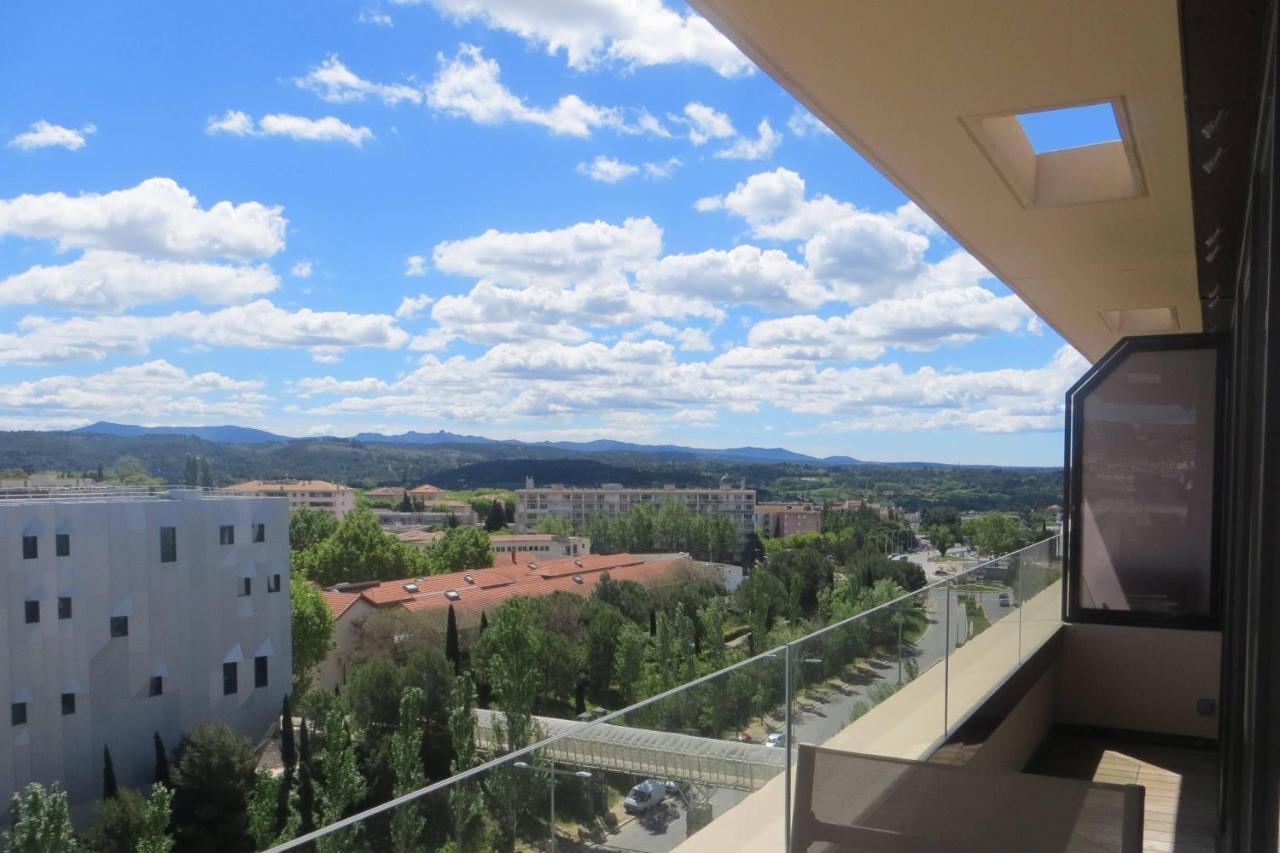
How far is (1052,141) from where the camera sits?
3336 mm

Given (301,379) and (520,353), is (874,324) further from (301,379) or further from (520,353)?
(301,379)

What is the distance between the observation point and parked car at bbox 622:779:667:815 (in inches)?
78.2

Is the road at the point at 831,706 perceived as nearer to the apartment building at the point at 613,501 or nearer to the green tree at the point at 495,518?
the apartment building at the point at 613,501

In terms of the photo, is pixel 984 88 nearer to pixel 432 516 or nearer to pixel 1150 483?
Answer: pixel 1150 483

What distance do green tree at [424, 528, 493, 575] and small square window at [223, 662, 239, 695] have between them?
28182 millimetres

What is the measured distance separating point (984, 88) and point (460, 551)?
72728 millimetres

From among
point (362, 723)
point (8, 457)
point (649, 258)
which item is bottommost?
point (362, 723)

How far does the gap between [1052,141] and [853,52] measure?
1321 millimetres

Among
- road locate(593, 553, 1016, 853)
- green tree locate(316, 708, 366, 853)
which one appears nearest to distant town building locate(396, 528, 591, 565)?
green tree locate(316, 708, 366, 853)

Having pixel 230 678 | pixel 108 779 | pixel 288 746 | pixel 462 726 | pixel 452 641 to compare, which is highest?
pixel 452 641

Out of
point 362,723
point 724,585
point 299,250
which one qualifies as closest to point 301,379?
point 299,250

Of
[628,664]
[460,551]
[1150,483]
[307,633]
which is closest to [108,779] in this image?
[307,633]

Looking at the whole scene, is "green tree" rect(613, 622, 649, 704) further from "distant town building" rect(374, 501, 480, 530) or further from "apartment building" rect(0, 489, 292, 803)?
"distant town building" rect(374, 501, 480, 530)

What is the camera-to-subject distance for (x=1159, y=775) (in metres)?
4.54
